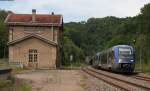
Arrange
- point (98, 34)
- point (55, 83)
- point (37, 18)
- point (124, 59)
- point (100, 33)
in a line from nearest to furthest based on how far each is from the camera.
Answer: point (55, 83) → point (124, 59) → point (37, 18) → point (98, 34) → point (100, 33)

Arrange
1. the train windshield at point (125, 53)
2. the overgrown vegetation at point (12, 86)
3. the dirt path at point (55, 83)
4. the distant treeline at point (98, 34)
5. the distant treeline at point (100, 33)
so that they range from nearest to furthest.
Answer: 1. the overgrown vegetation at point (12, 86)
2. the dirt path at point (55, 83)
3. the train windshield at point (125, 53)
4. the distant treeline at point (98, 34)
5. the distant treeline at point (100, 33)

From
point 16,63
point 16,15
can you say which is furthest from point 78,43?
point 16,63

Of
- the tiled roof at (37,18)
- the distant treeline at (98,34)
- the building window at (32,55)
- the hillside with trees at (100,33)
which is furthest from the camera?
the hillside with trees at (100,33)

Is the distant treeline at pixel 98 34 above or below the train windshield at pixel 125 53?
above

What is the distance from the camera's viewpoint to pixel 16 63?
70.2 meters

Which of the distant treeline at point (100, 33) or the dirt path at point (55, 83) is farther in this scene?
the distant treeline at point (100, 33)

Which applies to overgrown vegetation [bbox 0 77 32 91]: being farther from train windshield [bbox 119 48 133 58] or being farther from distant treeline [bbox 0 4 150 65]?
distant treeline [bbox 0 4 150 65]

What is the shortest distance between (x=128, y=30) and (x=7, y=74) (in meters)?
122

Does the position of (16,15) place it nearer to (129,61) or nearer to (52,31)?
(52,31)

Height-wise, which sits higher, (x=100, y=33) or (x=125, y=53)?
(x=100, y=33)

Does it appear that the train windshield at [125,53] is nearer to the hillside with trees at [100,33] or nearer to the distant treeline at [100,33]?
the distant treeline at [100,33]

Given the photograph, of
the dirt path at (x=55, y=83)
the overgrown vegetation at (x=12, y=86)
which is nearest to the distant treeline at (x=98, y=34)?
the dirt path at (x=55, y=83)

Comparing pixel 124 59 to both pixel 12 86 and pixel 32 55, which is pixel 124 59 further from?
pixel 32 55

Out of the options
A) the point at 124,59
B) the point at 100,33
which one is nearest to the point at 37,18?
the point at 124,59
